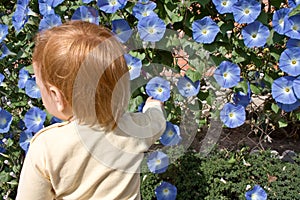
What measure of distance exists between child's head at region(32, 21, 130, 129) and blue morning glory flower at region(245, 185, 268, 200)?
1.00 meters

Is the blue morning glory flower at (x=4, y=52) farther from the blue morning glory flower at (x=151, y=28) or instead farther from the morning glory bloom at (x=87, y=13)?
the blue morning glory flower at (x=151, y=28)

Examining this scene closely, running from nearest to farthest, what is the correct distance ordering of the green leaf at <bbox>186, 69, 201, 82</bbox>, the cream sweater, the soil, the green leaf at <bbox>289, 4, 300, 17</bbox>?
1. the cream sweater
2. the green leaf at <bbox>289, 4, 300, 17</bbox>
3. the green leaf at <bbox>186, 69, 201, 82</bbox>
4. the soil

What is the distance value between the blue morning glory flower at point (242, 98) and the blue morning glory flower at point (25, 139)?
2.99 ft

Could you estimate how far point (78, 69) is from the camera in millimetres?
1610

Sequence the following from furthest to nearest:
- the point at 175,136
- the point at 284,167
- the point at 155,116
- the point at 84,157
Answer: the point at 284,167, the point at 175,136, the point at 155,116, the point at 84,157

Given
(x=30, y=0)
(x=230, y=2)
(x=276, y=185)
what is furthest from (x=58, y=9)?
(x=276, y=185)

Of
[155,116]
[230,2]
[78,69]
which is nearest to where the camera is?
[78,69]

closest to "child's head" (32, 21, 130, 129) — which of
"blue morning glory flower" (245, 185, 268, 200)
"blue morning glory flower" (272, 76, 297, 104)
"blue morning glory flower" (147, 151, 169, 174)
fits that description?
"blue morning glory flower" (147, 151, 169, 174)

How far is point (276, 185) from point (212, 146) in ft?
1.19

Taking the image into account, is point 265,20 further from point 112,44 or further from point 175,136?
point 112,44

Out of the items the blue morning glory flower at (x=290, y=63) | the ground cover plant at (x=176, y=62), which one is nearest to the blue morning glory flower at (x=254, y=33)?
the ground cover plant at (x=176, y=62)

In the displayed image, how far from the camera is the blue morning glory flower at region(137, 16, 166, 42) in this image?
2.24m

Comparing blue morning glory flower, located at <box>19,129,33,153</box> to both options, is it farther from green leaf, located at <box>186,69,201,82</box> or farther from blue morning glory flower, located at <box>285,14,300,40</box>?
Result: blue morning glory flower, located at <box>285,14,300,40</box>

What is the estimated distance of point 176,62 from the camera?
8.13ft
